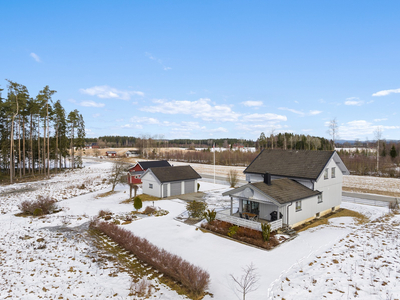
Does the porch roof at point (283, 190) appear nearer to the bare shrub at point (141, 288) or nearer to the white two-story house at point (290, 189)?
the white two-story house at point (290, 189)

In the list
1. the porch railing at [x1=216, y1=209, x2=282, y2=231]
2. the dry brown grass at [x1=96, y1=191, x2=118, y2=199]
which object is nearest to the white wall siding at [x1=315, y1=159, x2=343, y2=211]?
the porch railing at [x1=216, y1=209, x2=282, y2=231]

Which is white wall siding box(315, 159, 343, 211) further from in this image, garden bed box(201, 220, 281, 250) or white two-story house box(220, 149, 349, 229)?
garden bed box(201, 220, 281, 250)

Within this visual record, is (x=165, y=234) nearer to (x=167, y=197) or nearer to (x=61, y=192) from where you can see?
(x=167, y=197)

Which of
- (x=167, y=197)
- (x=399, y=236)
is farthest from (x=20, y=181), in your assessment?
(x=399, y=236)

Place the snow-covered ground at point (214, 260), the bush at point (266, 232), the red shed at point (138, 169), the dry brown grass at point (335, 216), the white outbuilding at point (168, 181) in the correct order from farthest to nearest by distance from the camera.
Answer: the red shed at point (138, 169) < the white outbuilding at point (168, 181) < the dry brown grass at point (335, 216) < the bush at point (266, 232) < the snow-covered ground at point (214, 260)

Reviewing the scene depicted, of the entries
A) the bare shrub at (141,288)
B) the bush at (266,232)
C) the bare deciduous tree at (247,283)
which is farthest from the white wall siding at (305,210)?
the bare shrub at (141,288)

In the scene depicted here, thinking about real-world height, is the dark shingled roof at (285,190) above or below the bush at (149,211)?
above
